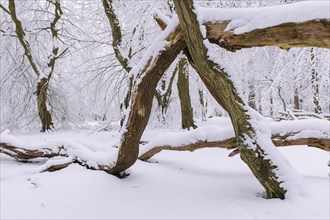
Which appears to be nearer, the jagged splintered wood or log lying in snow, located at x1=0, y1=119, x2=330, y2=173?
the jagged splintered wood

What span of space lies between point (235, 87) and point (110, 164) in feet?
6.02

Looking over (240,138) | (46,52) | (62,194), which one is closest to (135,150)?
(62,194)

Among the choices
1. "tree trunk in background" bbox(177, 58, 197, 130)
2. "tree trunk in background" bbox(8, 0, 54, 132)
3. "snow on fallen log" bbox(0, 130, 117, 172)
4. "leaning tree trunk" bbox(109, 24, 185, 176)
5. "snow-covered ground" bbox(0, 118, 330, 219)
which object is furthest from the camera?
"tree trunk in background" bbox(8, 0, 54, 132)

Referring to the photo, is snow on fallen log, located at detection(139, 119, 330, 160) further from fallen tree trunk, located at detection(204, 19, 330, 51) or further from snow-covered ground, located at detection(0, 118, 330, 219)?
fallen tree trunk, located at detection(204, 19, 330, 51)

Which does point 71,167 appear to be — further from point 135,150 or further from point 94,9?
point 94,9

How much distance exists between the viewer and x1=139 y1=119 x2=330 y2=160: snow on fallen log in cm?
351

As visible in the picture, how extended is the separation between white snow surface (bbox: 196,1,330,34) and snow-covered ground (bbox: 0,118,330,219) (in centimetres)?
146

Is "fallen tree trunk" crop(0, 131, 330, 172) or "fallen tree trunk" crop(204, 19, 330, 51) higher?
"fallen tree trunk" crop(204, 19, 330, 51)

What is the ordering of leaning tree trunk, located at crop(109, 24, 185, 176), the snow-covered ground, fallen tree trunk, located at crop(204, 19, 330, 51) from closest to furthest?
fallen tree trunk, located at crop(204, 19, 330, 51)
the snow-covered ground
leaning tree trunk, located at crop(109, 24, 185, 176)

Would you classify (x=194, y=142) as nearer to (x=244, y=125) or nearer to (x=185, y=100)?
(x=244, y=125)

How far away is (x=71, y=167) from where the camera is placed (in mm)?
4035

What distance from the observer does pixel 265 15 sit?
2369mm

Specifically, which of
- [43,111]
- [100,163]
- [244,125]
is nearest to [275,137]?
[244,125]

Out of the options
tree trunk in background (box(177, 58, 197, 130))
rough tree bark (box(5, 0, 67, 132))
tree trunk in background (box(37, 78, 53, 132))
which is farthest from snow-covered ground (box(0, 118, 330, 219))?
tree trunk in background (box(37, 78, 53, 132))
